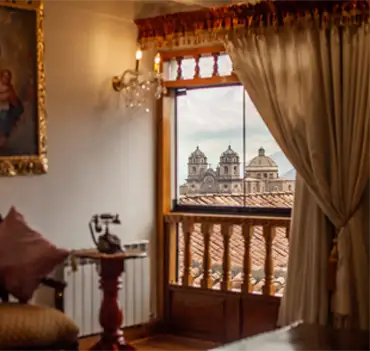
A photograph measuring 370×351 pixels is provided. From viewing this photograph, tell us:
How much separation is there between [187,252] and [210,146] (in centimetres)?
79

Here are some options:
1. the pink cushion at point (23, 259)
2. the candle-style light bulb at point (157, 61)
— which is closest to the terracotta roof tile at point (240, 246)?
the candle-style light bulb at point (157, 61)

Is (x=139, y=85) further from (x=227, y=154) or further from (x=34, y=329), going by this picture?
(x=34, y=329)

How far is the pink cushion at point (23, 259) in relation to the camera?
414 cm

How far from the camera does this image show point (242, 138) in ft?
17.8

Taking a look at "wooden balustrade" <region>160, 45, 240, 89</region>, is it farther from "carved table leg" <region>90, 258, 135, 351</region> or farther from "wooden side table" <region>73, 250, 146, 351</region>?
"carved table leg" <region>90, 258, 135, 351</region>

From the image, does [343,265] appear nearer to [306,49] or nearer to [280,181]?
[280,181]

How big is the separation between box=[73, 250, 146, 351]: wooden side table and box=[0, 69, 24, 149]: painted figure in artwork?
2.79 feet

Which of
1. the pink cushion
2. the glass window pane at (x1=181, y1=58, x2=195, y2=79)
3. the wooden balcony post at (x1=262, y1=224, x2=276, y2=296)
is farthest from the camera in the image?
the glass window pane at (x1=181, y1=58, x2=195, y2=79)

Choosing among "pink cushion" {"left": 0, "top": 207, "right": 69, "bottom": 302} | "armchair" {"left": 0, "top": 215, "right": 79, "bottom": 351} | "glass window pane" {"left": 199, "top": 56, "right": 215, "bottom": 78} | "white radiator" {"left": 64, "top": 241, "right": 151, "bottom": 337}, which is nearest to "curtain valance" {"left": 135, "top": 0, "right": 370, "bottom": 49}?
"glass window pane" {"left": 199, "top": 56, "right": 215, "bottom": 78}

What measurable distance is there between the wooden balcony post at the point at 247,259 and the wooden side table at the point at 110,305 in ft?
3.09

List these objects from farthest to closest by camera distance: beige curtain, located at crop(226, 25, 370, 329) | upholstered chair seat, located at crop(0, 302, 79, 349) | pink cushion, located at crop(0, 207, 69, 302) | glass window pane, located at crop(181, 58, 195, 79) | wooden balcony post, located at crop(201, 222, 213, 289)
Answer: glass window pane, located at crop(181, 58, 195, 79) < wooden balcony post, located at crop(201, 222, 213, 289) < beige curtain, located at crop(226, 25, 370, 329) < pink cushion, located at crop(0, 207, 69, 302) < upholstered chair seat, located at crop(0, 302, 79, 349)

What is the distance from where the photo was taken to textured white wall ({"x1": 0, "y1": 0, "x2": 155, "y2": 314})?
16.0 ft

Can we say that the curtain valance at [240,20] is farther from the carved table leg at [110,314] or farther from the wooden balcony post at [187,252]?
the carved table leg at [110,314]

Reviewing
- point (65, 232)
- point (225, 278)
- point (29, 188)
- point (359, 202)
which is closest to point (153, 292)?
point (225, 278)
